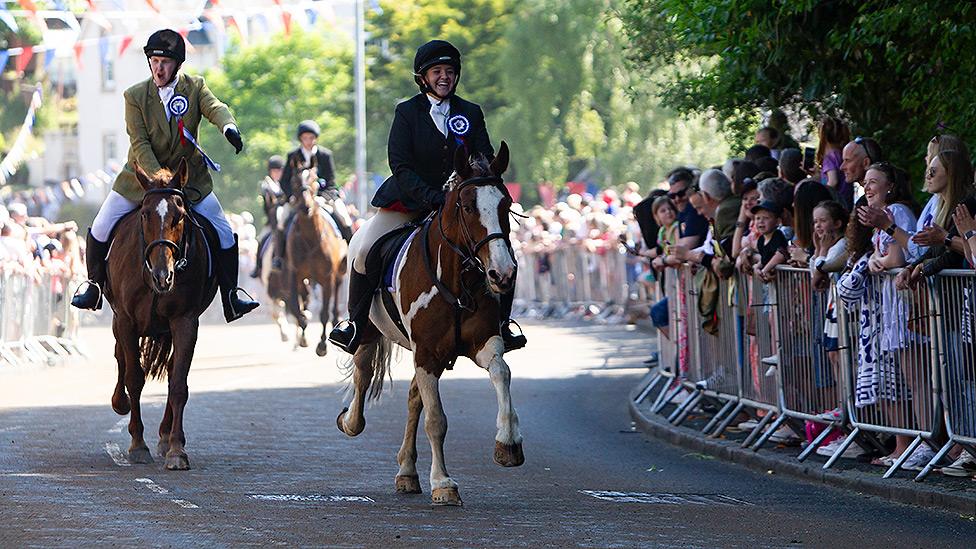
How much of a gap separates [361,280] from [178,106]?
2.55 metres

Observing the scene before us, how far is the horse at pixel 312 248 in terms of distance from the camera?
2616cm

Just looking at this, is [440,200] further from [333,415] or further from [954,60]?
[333,415]

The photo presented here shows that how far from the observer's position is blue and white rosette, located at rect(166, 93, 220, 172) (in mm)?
13469

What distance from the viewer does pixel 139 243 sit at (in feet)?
43.9

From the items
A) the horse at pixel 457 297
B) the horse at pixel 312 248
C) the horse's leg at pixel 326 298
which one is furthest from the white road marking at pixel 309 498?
the horse at pixel 312 248

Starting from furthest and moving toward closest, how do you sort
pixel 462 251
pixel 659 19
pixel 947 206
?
pixel 659 19
pixel 947 206
pixel 462 251


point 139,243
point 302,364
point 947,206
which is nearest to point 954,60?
point 947,206

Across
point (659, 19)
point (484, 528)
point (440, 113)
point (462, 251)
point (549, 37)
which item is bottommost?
point (484, 528)

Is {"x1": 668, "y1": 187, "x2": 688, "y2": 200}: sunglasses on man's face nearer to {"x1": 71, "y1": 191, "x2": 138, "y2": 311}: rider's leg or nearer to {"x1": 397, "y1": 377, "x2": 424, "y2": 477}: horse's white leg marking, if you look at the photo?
{"x1": 71, "y1": 191, "x2": 138, "y2": 311}: rider's leg

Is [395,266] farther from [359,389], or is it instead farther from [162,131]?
[162,131]

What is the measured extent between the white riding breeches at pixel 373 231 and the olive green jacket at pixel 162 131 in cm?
196

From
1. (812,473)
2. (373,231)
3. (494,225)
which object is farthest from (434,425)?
(812,473)

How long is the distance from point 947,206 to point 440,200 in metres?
2.97

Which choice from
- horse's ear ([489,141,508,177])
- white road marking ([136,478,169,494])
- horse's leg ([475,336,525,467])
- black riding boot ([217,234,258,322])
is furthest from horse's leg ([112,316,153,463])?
horse's ear ([489,141,508,177])
